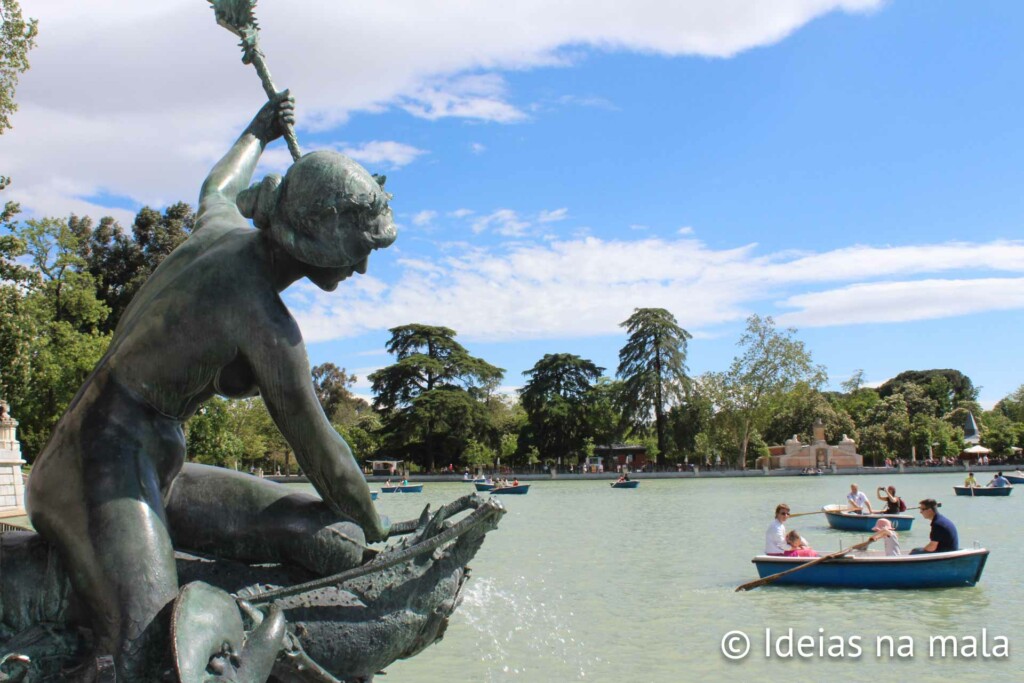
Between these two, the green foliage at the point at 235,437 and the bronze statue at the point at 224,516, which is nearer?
the bronze statue at the point at 224,516

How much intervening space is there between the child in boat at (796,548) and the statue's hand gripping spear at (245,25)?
45.8ft

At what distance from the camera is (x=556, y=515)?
33219 mm

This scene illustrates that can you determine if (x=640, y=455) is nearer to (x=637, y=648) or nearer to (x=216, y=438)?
(x=216, y=438)

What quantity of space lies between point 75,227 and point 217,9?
5610cm

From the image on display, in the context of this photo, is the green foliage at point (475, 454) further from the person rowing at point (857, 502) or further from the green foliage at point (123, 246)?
the person rowing at point (857, 502)

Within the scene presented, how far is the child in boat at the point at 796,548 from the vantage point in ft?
52.4

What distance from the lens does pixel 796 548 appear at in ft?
53.1

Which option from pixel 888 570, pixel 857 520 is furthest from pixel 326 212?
pixel 857 520

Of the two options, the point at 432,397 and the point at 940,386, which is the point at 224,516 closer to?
the point at 432,397

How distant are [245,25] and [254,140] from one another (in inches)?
18.0

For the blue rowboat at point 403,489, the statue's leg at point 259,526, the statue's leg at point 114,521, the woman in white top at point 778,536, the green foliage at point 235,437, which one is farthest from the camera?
the blue rowboat at point 403,489

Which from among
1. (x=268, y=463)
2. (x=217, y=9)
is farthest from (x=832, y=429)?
(x=217, y=9)

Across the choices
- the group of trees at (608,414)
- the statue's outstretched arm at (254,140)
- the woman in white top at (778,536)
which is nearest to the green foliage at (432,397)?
the group of trees at (608,414)

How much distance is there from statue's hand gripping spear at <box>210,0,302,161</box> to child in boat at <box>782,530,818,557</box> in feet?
45.8
